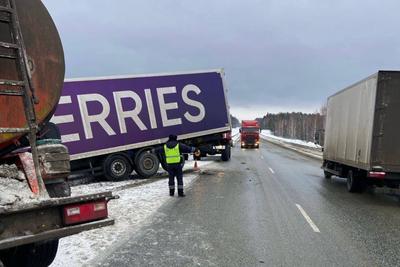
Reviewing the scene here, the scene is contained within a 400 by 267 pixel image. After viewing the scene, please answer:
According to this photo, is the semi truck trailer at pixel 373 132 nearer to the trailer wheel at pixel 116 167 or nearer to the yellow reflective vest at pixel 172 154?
the yellow reflective vest at pixel 172 154

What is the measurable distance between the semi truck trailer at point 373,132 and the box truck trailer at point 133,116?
6008mm

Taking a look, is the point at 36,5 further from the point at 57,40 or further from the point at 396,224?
the point at 396,224

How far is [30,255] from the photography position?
4496 mm

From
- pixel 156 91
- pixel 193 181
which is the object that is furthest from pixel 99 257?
pixel 156 91

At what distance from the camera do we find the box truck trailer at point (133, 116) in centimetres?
1406

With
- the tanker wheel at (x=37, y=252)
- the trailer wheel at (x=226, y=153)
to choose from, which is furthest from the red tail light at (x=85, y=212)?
the trailer wheel at (x=226, y=153)

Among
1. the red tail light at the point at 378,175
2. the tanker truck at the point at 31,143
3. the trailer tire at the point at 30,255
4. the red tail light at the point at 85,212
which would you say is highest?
the tanker truck at the point at 31,143

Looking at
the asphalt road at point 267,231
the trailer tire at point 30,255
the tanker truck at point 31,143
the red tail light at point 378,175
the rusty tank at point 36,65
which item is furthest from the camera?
the red tail light at point 378,175

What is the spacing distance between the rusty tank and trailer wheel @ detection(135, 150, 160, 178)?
11526mm

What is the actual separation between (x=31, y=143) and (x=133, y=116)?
38.9 ft

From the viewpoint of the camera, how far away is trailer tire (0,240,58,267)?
4.27 meters

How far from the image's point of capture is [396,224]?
834 cm

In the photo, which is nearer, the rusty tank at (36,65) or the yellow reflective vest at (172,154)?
the rusty tank at (36,65)

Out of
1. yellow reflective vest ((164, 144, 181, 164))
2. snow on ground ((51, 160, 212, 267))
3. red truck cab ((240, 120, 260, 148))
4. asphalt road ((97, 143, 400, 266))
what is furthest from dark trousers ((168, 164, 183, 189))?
red truck cab ((240, 120, 260, 148))
